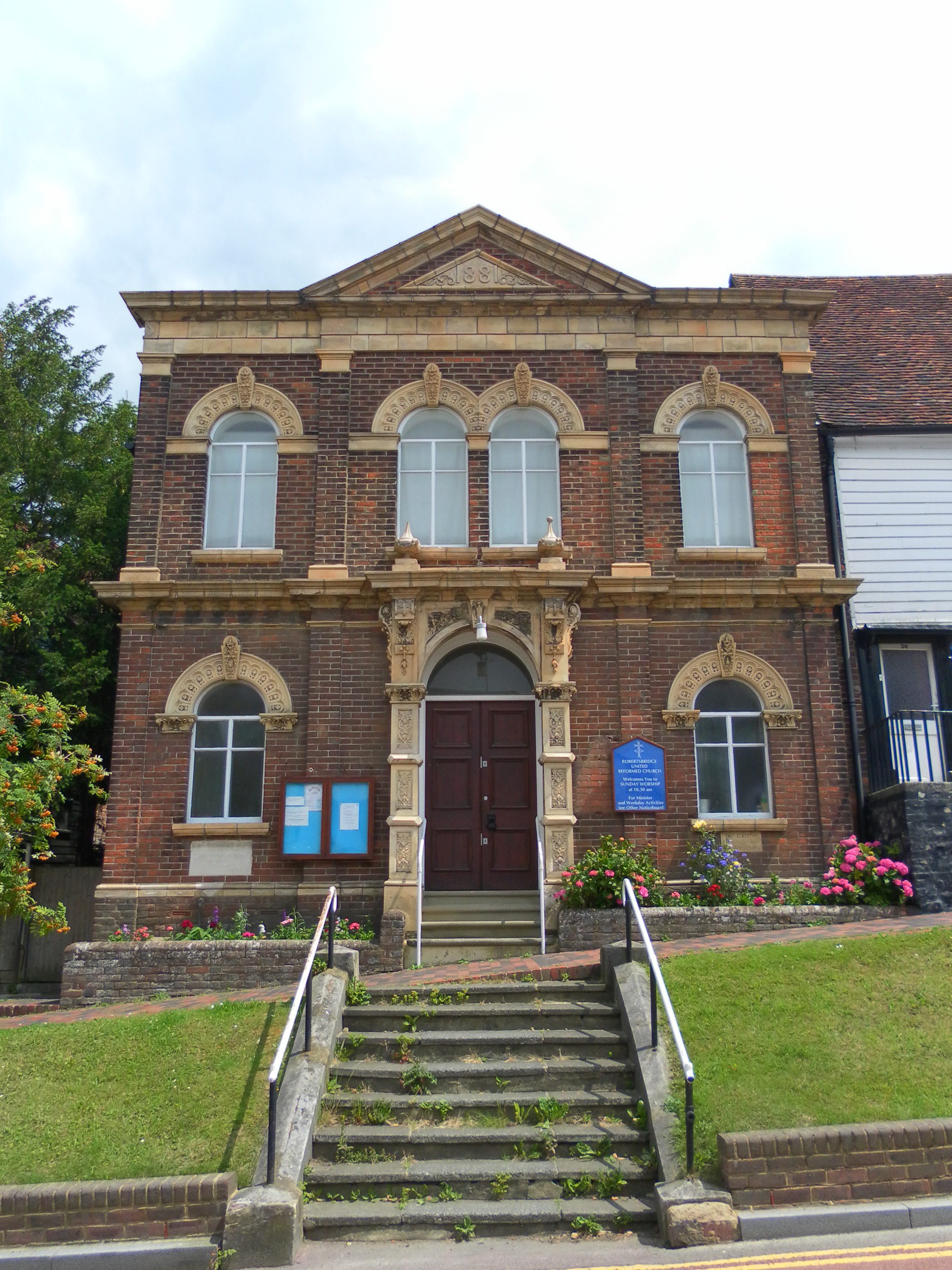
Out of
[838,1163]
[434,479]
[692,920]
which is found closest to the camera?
[838,1163]

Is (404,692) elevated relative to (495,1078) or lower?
elevated

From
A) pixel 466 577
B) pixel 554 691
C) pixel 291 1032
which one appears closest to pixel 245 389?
pixel 466 577

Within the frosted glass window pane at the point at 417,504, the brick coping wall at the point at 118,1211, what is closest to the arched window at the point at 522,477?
the frosted glass window pane at the point at 417,504

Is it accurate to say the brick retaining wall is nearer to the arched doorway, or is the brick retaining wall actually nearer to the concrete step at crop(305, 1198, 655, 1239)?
the arched doorway

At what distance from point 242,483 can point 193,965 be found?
6226 millimetres

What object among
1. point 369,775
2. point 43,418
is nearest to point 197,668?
point 369,775

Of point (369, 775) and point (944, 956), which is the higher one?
point (369, 775)

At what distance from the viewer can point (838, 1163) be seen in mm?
6684

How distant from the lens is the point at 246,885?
Result: 1264cm

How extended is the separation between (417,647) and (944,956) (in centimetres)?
652

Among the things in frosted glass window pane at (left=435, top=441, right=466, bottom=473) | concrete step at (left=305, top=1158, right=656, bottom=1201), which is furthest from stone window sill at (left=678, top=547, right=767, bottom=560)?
concrete step at (left=305, top=1158, right=656, bottom=1201)

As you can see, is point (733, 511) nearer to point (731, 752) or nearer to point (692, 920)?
point (731, 752)

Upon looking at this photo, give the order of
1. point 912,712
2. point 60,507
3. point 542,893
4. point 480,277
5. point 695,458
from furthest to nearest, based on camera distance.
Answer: point 60,507, point 480,277, point 695,458, point 912,712, point 542,893

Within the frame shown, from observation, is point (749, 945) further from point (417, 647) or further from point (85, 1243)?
point (85, 1243)
